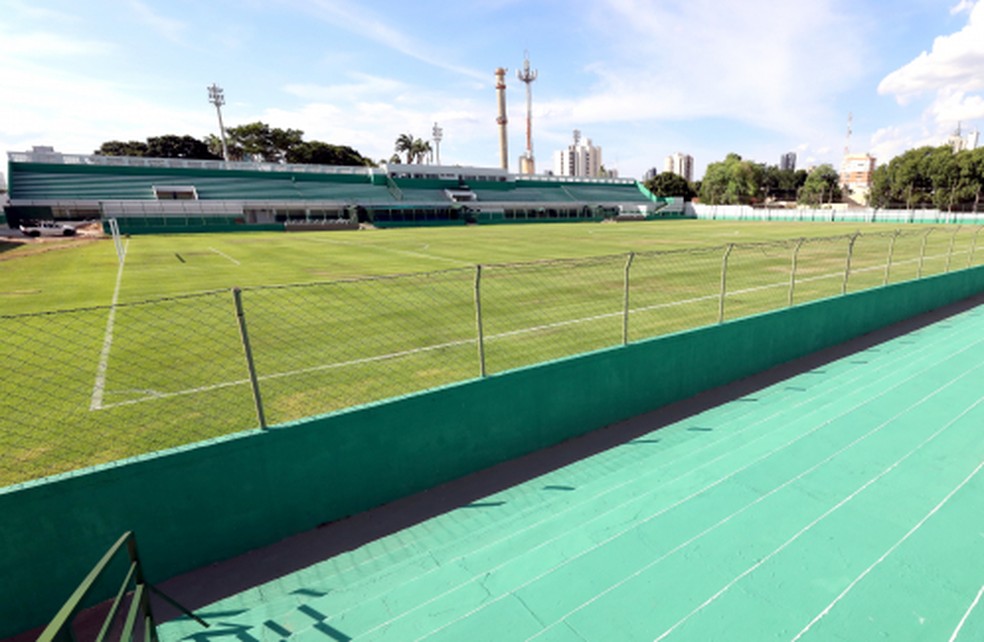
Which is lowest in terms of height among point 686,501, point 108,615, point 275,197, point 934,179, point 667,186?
point 686,501

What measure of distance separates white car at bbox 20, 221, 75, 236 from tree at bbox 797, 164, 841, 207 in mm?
142377

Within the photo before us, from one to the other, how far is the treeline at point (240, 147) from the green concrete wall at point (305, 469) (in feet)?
364

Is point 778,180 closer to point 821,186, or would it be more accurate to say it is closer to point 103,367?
point 821,186

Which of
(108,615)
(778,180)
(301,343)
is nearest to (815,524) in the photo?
(108,615)

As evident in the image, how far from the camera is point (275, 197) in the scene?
66.2 m

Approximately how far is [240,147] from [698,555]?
384ft

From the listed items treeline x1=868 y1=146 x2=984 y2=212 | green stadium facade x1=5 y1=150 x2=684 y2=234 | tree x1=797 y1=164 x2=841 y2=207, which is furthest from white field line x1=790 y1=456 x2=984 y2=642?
tree x1=797 y1=164 x2=841 y2=207

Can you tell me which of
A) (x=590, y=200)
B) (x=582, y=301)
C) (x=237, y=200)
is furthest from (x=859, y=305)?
(x=590, y=200)

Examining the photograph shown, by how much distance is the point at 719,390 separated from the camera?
25.8 feet

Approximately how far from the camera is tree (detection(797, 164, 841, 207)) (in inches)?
4616

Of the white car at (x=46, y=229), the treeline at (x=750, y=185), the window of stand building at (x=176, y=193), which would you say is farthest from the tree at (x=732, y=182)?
the white car at (x=46, y=229)

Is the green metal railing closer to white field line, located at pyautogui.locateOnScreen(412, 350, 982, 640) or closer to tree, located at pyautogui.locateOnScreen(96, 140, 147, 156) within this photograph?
white field line, located at pyautogui.locateOnScreen(412, 350, 982, 640)

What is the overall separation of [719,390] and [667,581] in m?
5.19

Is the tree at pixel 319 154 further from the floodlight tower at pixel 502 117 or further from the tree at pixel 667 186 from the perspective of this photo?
the tree at pixel 667 186
